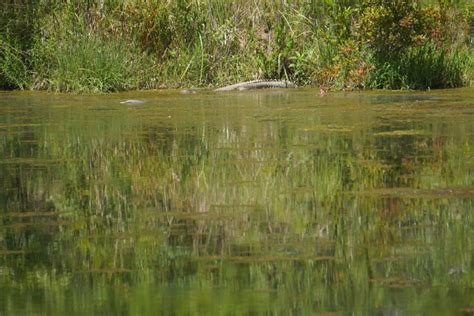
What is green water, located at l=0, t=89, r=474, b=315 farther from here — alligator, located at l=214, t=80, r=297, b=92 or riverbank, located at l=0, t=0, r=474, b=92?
alligator, located at l=214, t=80, r=297, b=92

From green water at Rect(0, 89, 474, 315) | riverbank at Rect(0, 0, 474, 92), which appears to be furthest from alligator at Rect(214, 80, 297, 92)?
green water at Rect(0, 89, 474, 315)

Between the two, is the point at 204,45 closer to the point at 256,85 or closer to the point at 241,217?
the point at 256,85

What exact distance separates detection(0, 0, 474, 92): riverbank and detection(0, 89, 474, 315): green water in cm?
365

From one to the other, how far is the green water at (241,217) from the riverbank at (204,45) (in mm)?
3647

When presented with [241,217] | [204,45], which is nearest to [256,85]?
[204,45]

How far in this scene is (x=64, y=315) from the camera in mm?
3916

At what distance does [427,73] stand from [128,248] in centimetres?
941

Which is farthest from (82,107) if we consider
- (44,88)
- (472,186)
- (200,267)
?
(200,267)

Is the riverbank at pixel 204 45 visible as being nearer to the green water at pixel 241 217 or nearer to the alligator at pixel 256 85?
the alligator at pixel 256 85

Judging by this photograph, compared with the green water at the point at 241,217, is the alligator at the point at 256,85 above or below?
above

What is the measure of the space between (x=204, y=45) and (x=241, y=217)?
10.3 metres

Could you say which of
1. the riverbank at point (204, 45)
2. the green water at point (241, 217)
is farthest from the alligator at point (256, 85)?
the green water at point (241, 217)

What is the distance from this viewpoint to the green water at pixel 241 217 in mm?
4133

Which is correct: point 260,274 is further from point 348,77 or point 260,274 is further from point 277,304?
point 348,77
